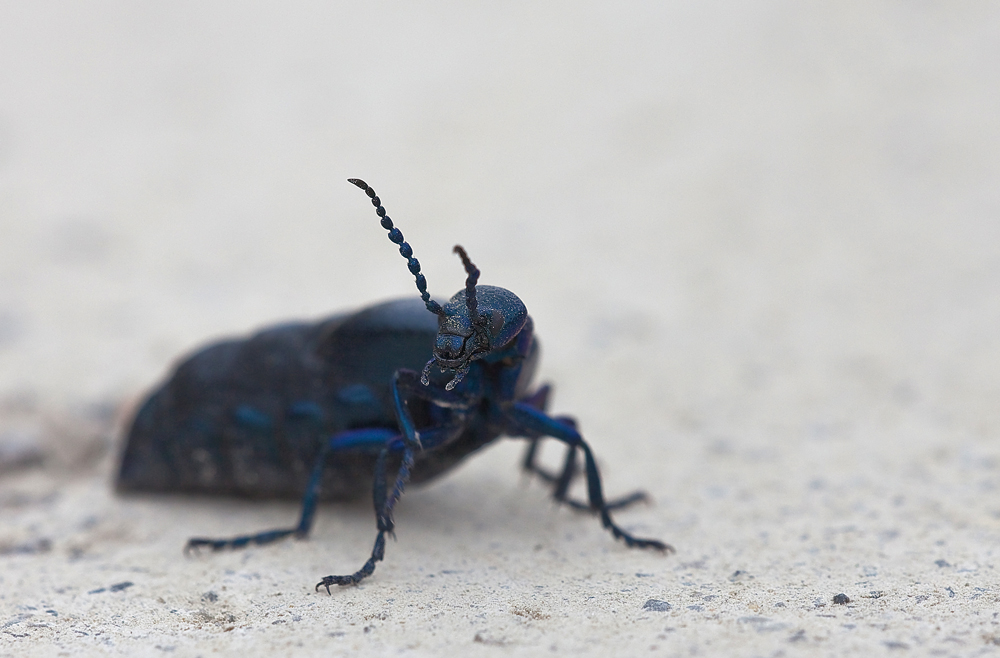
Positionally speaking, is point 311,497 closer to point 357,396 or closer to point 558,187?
point 357,396

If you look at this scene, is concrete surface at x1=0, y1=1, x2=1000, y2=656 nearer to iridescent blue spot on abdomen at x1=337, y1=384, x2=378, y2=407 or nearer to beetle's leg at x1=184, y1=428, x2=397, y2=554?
beetle's leg at x1=184, y1=428, x2=397, y2=554

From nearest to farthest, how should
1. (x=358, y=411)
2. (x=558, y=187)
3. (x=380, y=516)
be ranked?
(x=380, y=516), (x=358, y=411), (x=558, y=187)

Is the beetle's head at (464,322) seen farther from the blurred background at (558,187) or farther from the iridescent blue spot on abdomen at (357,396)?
the blurred background at (558,187)

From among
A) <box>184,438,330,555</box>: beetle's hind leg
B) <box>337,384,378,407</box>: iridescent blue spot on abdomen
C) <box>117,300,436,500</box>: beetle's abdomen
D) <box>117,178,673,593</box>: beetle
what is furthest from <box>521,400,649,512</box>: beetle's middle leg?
<box>184,438,330,555</box>: beetle's hind leg

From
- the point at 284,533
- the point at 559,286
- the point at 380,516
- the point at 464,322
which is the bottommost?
the point at 284,533

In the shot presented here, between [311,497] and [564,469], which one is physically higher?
[564,469]

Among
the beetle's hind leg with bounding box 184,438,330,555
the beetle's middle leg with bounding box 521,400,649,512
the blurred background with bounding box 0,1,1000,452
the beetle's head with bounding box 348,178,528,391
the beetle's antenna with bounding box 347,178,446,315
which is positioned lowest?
the beetle's hind leg with bounding box 184,438,330,555

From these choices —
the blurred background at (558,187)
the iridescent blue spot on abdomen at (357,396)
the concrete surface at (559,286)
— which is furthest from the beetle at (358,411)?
the blurred background at (558,187)

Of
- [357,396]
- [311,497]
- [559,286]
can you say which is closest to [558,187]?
[559,286]
